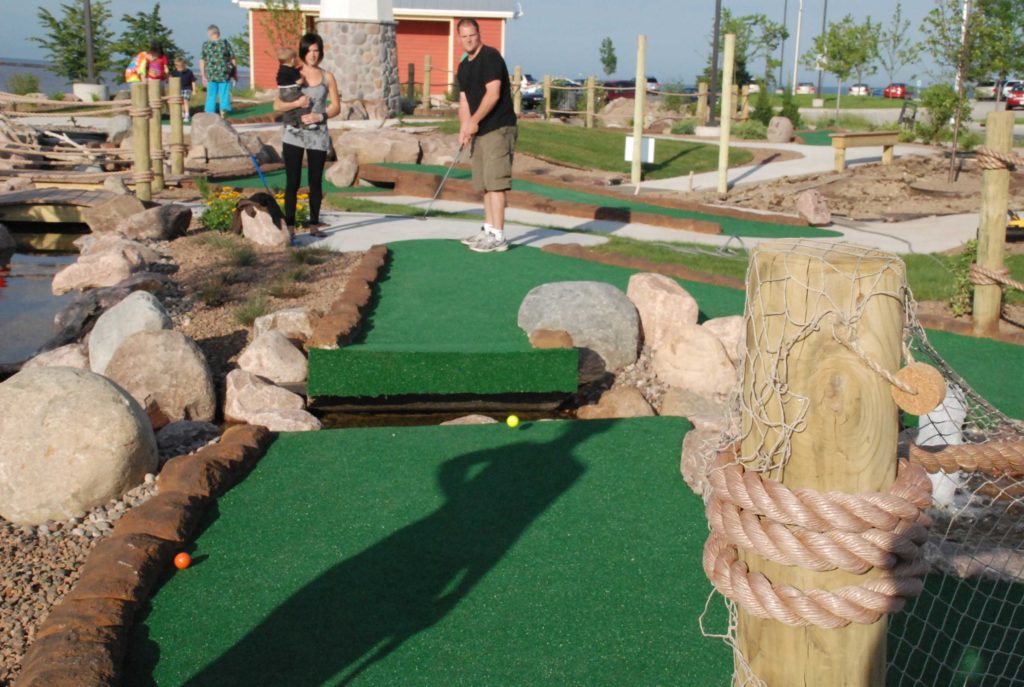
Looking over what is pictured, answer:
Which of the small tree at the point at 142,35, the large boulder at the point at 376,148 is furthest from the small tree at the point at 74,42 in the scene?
the large boulder at the point at 376,148

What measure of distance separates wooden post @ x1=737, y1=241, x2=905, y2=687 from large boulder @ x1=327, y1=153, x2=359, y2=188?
13214 mm

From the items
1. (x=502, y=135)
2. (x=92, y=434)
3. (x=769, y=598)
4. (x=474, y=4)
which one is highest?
(x=474, y=4)

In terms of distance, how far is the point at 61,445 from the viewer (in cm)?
451

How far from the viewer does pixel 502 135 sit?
840cm

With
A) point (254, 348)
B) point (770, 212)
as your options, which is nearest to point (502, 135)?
point (254, 348)

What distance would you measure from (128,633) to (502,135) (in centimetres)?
570

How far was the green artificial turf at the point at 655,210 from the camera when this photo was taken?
12.2m

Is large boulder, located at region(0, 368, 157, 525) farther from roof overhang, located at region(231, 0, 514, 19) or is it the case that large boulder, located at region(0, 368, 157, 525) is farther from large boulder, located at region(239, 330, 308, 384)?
roof overhang, located at region(231, 0, 514, 19)

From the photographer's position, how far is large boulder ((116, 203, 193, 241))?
10.0 metres

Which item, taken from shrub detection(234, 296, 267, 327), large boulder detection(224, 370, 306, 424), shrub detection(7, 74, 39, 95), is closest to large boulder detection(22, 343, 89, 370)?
shrub detection(234, 296, 267, 327)

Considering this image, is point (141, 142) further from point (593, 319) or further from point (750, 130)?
point (750, 130)

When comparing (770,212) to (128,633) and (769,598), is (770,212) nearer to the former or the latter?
(128,633)

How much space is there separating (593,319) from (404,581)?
3.19 meters

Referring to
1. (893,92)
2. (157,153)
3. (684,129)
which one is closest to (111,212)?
(157,153)
